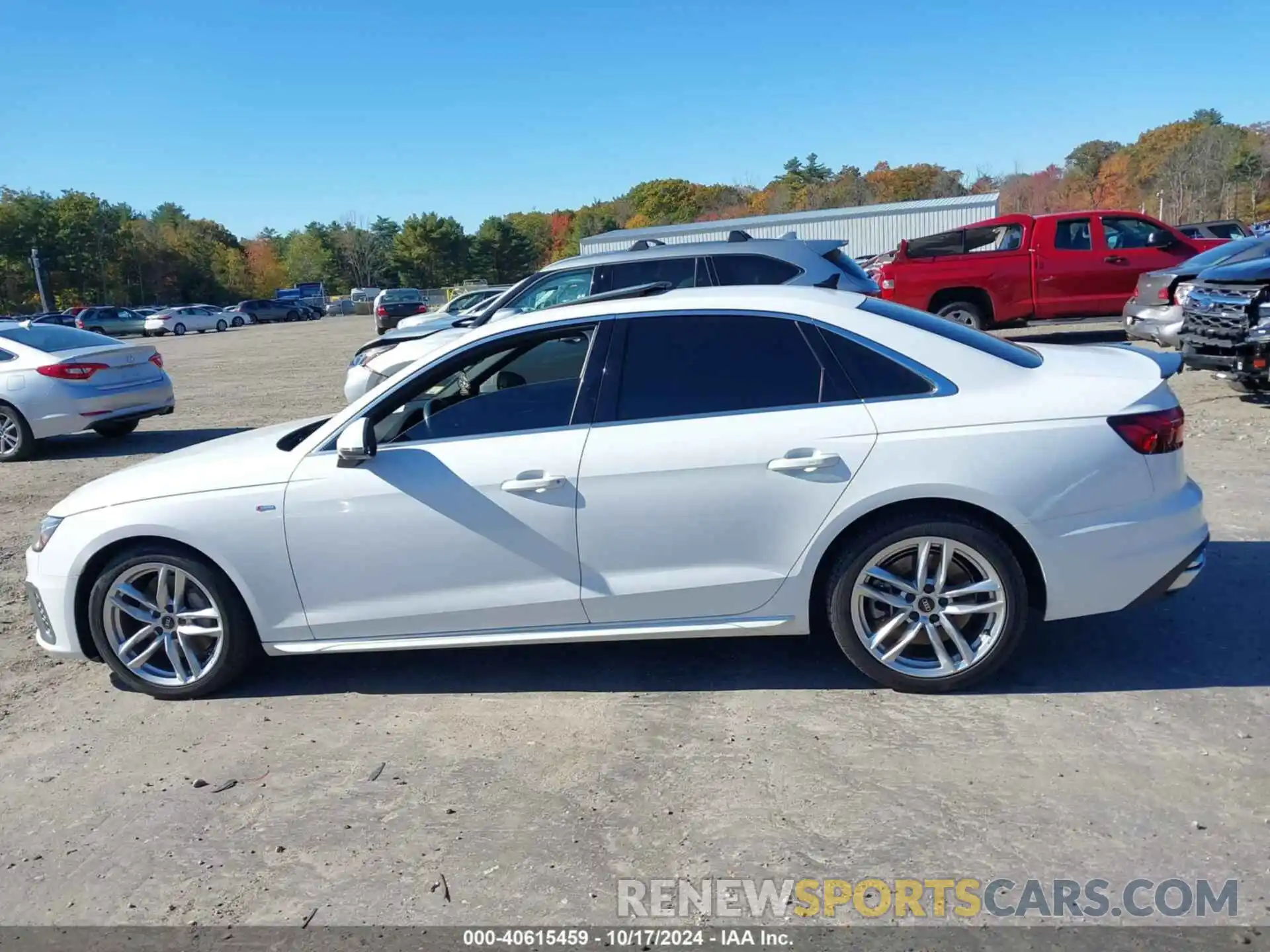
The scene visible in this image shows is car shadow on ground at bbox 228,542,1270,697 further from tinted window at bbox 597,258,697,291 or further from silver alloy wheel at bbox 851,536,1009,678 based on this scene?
tinted window at bbox 597,258,697,291

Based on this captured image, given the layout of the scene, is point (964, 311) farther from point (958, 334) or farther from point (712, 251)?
point (958, 334)

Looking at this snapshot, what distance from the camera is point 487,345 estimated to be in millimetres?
4277

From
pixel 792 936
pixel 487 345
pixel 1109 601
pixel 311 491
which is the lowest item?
pixel 792 936

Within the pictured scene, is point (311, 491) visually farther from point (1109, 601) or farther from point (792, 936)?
point (1109, 601)

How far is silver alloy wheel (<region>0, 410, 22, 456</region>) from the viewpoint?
1083 centimetres

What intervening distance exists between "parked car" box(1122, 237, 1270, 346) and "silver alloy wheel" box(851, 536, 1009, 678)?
770 centimetres

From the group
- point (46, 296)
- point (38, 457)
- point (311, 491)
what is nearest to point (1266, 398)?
point (311, 491)

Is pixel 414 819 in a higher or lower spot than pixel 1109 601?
lower

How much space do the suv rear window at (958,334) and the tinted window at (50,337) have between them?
9.79 meters

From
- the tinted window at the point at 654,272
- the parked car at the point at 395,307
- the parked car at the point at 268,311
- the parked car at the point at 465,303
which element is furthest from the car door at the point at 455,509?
the parked car at the point at 268,311

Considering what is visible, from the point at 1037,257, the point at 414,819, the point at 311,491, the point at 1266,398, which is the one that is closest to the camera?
the point at 414,819

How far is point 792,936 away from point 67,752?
3.09 metres

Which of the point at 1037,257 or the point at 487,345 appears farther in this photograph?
the point at 1037,257

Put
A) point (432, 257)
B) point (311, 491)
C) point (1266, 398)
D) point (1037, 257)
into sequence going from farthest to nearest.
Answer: point (432, 257) → point (1037, 257) → point (1266, 398) → point (311, 491)
